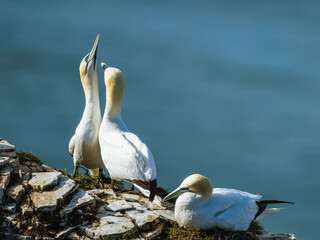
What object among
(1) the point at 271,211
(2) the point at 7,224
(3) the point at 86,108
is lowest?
(2) the point at 7,224

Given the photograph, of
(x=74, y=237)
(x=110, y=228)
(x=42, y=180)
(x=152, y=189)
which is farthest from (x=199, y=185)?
(x=42, y=180)

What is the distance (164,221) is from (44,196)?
4.60ft

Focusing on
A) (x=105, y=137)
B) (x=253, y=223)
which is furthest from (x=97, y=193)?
(x=253, y=223)

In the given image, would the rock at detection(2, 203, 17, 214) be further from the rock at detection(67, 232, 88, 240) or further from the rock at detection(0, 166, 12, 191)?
the rock at detection(67, 232, 88, 240)

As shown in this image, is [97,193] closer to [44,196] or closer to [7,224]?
[44,196]

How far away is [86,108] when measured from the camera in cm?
810

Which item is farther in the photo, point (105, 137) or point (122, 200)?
point (105, 137)

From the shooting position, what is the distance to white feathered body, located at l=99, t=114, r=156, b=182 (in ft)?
22.9

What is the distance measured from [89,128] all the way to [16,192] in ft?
5.75

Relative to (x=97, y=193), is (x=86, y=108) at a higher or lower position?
higher

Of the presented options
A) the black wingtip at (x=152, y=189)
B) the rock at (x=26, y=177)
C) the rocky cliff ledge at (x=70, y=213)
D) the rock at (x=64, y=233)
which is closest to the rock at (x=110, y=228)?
the rocky cliff ledge at (x=70, y=213)

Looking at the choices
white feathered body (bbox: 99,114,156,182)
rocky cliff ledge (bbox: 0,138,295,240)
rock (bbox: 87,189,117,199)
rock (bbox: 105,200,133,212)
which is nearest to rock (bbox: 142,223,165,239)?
rocky cliff ledge (bbox: 0,138,295,240)

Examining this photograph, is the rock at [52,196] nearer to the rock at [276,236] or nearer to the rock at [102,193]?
the rock at [102,193]

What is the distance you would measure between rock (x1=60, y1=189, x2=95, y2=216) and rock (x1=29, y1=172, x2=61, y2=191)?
311mm
